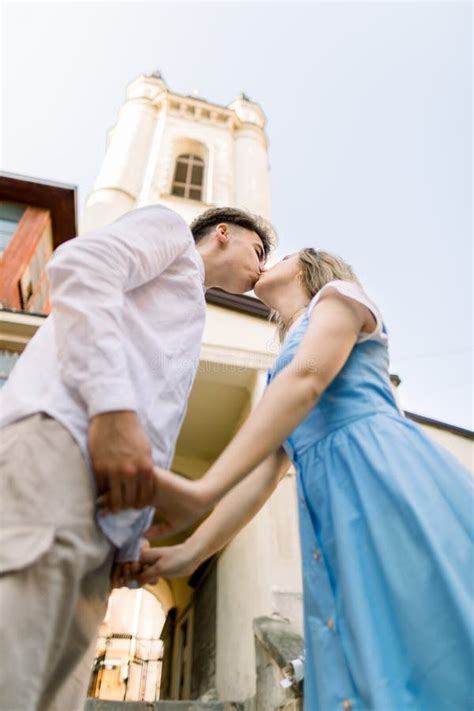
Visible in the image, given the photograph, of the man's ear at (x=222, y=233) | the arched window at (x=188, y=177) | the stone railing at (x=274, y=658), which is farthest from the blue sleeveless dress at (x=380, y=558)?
the arched window at (x=188, y=177)

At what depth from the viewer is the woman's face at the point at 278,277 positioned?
206cm

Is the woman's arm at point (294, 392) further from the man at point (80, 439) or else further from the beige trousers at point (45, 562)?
the beige trousers at point (45, 562)

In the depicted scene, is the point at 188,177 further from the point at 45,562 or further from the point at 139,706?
the point at 45,562

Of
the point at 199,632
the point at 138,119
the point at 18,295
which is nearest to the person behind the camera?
the point at 18,295

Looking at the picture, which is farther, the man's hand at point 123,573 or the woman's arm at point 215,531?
the woman's arm at point 215,531

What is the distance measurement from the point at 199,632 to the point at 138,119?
16.7 meters

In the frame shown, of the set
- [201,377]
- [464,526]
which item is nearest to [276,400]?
[464,526]

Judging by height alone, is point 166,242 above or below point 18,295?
below

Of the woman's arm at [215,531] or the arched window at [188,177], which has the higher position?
the arched window at [188,177]

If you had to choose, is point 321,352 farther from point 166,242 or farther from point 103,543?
point 103,543

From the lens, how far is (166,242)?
1452mm

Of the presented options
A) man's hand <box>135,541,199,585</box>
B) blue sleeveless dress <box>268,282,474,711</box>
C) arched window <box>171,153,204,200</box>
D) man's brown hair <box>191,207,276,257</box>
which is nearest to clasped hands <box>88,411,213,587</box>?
man's hand <box>135,541,199,585</box>

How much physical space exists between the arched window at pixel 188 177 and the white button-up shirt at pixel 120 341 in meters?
14.2

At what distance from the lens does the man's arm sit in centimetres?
102
